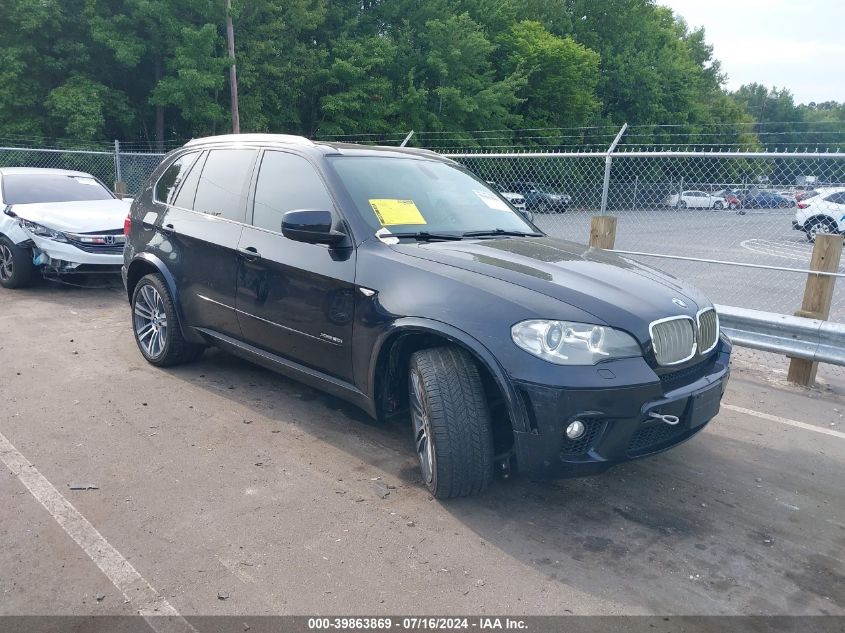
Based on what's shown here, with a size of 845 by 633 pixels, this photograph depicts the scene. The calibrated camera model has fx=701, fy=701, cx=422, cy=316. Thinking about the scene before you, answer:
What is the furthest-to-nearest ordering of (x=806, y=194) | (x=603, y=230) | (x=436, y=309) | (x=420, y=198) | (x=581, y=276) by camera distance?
1. (x=806, y=194)
2. (x=603, y=230)
3. (x=420, y=198)
4. (x=581, y=276)
5. (x=436, y=309)

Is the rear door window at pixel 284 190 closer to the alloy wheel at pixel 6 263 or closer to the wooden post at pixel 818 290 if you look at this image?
the wooden post at pixel 818 290

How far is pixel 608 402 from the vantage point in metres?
3.06

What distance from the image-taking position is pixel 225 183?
16.0ft

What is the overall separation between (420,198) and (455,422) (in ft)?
5.35

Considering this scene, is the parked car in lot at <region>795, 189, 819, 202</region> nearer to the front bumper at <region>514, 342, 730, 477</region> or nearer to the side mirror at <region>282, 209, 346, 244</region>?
the front bumper at <region>514, 342, 730, 477</region>

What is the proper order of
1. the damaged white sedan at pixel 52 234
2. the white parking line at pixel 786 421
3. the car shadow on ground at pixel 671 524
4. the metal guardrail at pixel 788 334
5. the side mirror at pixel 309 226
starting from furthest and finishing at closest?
1. the damaged white sedan at pixel 52 234
2. the metal guardrail at pixel 788 334
3. the white parking line at pixel 786 421
4. the side mirror at pixel 309 226
5. the car shadow on ground at pixel 671 524

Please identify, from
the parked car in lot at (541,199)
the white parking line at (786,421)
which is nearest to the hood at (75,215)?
the parked car in lot at (541,199)

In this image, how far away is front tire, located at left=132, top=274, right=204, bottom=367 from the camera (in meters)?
5.21

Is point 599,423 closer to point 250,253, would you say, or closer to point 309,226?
point 309,226

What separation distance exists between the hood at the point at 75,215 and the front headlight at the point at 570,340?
661 cm

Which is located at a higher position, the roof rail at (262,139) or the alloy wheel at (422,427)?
the roof rail at (262,139)

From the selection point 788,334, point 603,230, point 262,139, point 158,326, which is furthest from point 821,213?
point 158,326

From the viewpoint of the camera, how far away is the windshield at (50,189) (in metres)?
8.79

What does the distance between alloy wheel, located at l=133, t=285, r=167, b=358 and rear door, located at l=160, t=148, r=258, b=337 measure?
0.37m
